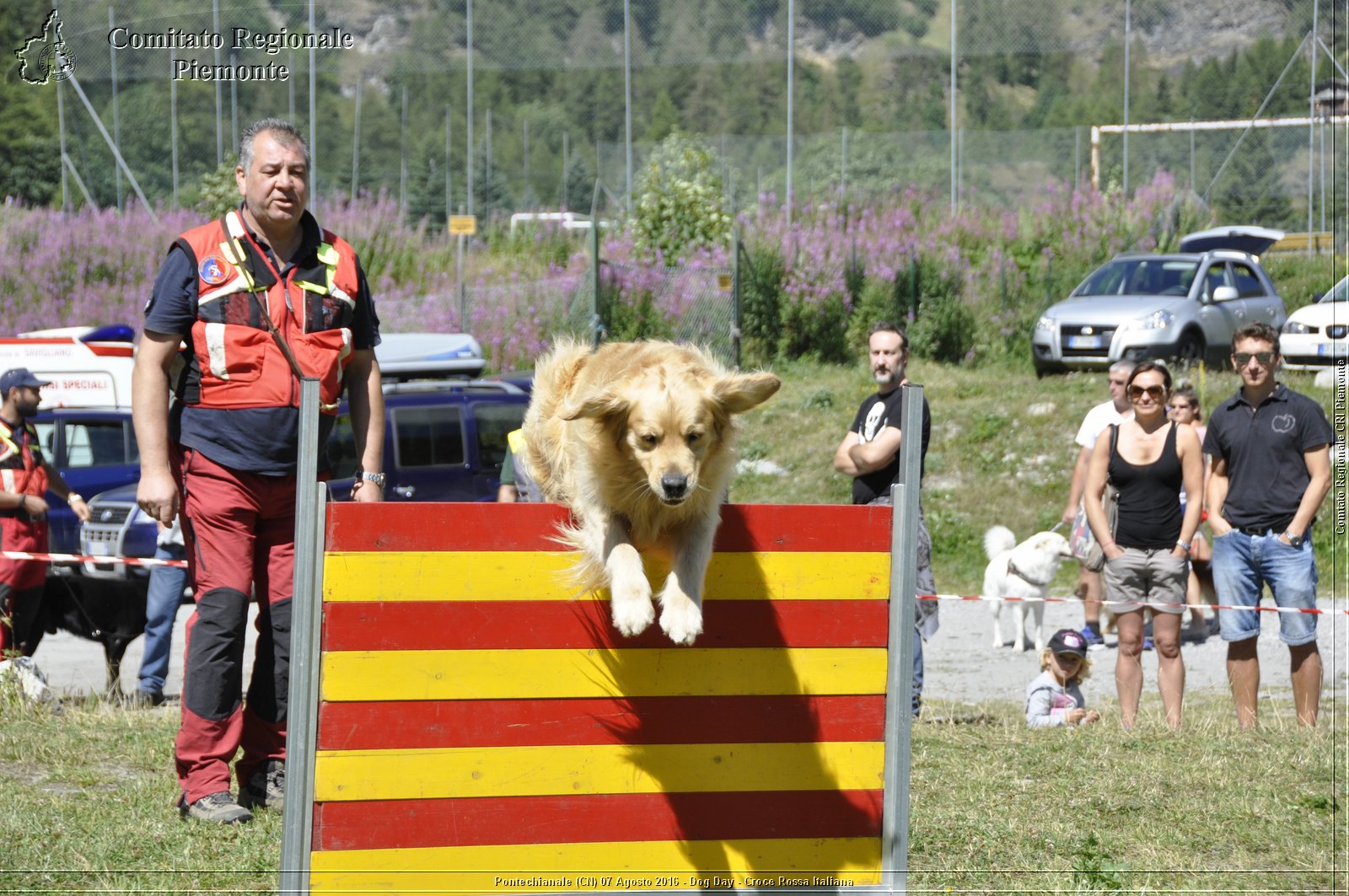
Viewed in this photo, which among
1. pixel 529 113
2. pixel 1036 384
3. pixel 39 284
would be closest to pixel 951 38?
pixel 1036 384

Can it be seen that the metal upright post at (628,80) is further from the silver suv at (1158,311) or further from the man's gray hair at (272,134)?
the man's gray hair at (272,134)

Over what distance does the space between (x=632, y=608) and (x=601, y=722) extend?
12.8 inches

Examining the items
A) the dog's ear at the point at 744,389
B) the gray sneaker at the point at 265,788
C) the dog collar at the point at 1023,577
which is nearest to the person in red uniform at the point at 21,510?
the gray sneaker at the point at 265,788

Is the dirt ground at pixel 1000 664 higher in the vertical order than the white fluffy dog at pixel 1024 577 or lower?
lower

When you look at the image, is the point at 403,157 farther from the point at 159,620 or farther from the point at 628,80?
the point at 159,620

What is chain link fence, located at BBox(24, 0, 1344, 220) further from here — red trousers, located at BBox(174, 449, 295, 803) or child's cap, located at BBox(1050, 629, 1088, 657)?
red trousers, located at BBox(174, 449, 295, 803)

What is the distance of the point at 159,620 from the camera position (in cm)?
832

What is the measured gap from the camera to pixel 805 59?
86.3ft

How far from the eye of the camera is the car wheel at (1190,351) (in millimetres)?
16078

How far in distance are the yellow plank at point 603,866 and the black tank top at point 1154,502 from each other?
13.3 feet

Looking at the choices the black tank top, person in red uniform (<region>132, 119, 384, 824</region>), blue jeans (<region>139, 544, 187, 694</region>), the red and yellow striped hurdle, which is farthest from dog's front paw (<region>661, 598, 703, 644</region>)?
blue jeans (<region>139, 544, 187, 694</region>)

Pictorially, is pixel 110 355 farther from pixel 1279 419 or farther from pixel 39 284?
pixel 1279 419

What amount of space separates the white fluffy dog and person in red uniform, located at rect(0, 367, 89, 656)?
6.87m

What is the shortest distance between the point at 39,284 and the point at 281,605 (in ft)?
61.4
